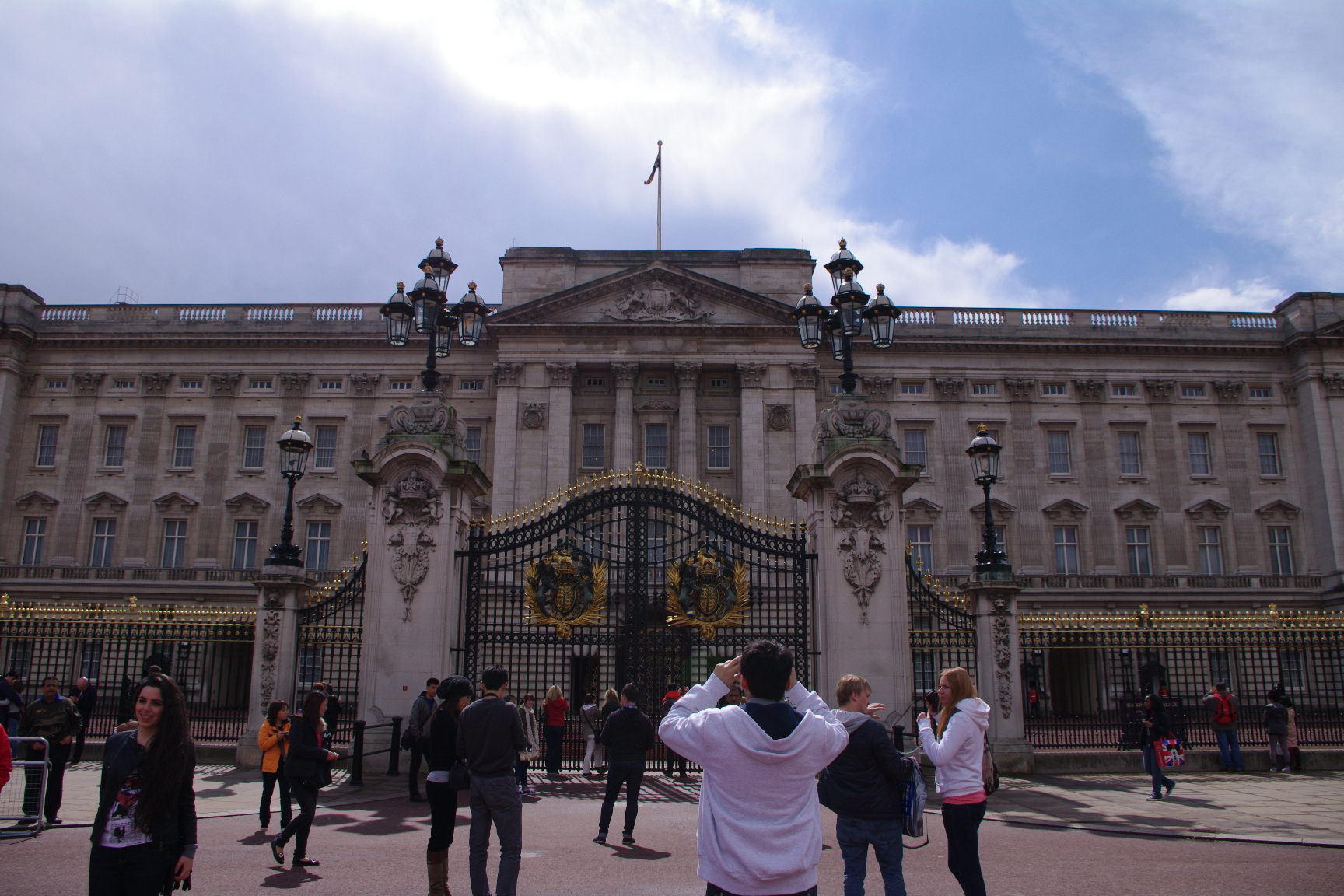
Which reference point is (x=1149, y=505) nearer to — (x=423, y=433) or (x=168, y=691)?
(x=423, y=433)

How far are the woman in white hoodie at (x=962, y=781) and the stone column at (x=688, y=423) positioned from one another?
34.9m

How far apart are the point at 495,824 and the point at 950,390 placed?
41069 millimetres

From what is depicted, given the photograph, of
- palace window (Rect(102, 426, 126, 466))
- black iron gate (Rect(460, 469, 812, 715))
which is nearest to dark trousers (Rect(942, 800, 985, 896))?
black iron gate (Rect(460, 469, 812, 715))

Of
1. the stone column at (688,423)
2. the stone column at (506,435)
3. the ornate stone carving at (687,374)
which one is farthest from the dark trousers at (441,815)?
the ornate stone carving at (687,374)

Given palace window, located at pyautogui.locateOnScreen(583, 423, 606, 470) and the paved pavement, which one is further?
palace window, located at pyautogui.locateOnScreen(583, 423, 606, 470)

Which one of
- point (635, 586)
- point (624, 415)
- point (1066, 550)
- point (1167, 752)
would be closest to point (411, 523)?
point (635, 586)

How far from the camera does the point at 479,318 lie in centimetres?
1717

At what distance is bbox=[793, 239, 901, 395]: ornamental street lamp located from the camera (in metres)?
15.2

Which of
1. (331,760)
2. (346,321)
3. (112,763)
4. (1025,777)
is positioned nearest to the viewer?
(112,763)

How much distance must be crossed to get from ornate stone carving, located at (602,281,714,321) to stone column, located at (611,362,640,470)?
8.32 feet

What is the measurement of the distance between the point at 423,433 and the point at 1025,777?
450 inches

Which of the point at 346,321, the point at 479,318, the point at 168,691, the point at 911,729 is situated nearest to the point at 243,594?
the point at 346,321

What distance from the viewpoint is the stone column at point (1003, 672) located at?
50.3 feet

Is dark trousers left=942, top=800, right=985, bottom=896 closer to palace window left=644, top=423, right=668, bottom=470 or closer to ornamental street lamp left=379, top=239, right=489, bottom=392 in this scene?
ornamental street lamp left=379, top=239, right=489, bottom=392
